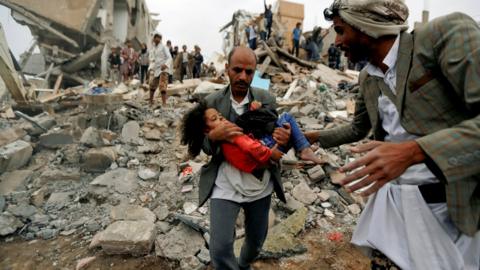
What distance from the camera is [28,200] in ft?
13.6

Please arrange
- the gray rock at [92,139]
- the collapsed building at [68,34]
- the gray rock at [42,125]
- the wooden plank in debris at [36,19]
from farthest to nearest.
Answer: the collapsed building at [68,34] → the wooden plank in debris at [36,19] → the gray rock at [42,125] → the gray rock at [92,139]

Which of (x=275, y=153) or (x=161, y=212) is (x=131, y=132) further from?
(x=275, y=153)

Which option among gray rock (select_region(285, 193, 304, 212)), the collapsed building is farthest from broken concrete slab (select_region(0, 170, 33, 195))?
the collapsed building

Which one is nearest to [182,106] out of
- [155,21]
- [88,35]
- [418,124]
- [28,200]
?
[28,200]

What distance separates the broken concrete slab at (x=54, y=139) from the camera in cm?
563

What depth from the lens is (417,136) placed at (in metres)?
1.15

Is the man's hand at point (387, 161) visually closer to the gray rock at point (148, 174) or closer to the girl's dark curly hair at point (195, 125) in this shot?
the girl's dark curly hair at point (195, 125)

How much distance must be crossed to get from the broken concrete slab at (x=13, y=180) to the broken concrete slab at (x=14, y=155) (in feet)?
0.67

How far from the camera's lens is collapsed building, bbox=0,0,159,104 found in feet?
48.2

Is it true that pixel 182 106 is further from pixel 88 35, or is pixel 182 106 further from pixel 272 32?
pixel 88 35

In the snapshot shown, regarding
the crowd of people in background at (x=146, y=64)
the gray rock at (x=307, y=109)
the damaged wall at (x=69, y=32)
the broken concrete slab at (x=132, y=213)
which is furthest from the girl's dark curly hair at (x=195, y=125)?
the damaged wall at (x=69, y=32)

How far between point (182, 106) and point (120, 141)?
95.2 inches

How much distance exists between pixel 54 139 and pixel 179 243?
3.94 m

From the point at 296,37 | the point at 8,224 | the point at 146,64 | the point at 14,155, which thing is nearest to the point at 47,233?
the point at 8,224
